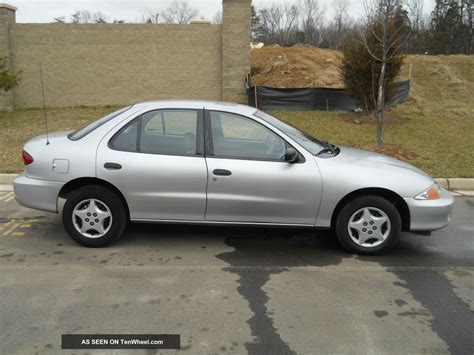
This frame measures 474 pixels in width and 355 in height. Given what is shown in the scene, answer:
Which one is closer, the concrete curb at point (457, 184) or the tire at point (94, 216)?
the tire at point (94, 216)

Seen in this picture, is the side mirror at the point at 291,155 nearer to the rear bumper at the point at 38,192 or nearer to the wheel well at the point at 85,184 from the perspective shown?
the wheel well at the point at 85,184

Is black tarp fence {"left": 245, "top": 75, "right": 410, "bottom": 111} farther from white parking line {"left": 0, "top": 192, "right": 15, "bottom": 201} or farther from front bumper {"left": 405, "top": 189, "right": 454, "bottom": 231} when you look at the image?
front bumper {"left": 405, "top": 189, "right": 454, "bottom": 231}

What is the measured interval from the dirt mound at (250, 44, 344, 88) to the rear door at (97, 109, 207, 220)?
14.9 m

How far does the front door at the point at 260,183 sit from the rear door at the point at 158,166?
0.42 feet

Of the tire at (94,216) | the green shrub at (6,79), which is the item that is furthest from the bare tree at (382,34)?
the green shrub at (6,79)

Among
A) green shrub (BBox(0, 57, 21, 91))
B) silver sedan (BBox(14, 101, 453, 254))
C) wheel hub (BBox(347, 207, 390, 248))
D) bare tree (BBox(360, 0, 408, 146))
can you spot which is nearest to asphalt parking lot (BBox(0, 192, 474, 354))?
wheel hub (BBox(347, 207, 390, 248))

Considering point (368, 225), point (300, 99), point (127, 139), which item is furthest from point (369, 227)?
point (300, 99)

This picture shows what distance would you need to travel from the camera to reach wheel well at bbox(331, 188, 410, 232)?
469 centimetres

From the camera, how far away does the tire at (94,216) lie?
473cm

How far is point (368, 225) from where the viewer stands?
4.71m

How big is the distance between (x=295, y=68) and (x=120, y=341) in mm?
19016

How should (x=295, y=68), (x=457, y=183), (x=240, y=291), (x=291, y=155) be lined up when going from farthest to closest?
1. (x=295, y=68)
2. (x=457, y=183)
3. (x=291, y=155)
4. (x=240, y=291)

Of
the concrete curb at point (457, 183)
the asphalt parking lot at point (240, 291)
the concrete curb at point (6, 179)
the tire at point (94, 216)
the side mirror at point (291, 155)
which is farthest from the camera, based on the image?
the concrete curb at point (457, 183)

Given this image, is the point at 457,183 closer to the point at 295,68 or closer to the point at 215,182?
the point at 215,182
